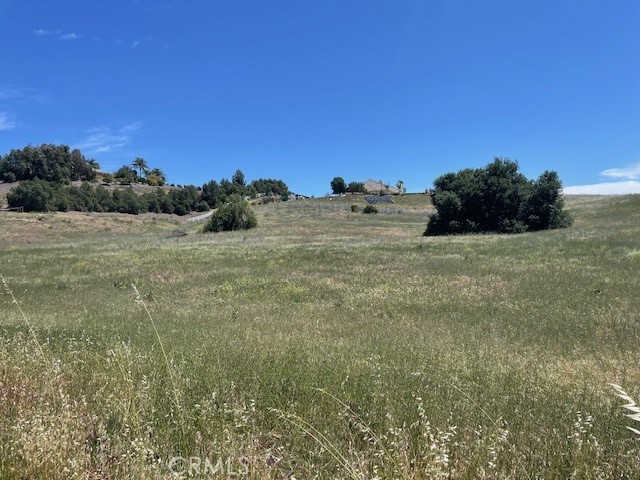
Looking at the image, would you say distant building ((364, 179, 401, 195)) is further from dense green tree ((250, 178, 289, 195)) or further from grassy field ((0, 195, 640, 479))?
grassy field ((0, 195, 640, 479))

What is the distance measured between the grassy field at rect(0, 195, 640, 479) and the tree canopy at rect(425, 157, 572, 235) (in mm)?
37476

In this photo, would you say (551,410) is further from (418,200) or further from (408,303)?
(418,200)

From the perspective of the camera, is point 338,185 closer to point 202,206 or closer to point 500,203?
point 202,206

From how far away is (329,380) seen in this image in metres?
4.64

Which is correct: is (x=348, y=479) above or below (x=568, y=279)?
above

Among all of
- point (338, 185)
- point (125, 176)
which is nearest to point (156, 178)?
point (125, 176)

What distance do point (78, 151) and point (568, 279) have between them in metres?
170

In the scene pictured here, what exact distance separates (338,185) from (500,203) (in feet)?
345

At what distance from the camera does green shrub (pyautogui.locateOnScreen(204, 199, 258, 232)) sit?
194 ft

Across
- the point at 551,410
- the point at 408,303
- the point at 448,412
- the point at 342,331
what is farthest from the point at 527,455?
the point at 408,303

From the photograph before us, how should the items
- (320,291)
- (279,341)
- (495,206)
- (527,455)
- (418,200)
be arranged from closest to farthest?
(527,455), (279,341), (320,291), (495,206), (418,200)

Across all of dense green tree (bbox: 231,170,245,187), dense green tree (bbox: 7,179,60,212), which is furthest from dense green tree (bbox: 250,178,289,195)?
dense green tree (bbox: 7,179,60,212)

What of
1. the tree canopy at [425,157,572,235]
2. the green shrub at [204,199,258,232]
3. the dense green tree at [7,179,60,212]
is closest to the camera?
the tree canopy at [425,157,572,235]

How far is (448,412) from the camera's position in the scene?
394 cm
